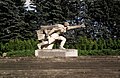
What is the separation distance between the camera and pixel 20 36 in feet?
125

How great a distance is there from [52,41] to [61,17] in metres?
22.0

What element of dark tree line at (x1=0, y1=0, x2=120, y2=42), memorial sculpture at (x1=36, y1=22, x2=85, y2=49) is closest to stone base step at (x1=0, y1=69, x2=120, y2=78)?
memorial sculpture at (x1=36, y1=22, x2=85, y2=49)

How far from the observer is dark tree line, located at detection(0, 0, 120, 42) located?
38.8 m

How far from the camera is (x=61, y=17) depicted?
41062 millimetres

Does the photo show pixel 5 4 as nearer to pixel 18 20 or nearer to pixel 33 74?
pixel 18 20

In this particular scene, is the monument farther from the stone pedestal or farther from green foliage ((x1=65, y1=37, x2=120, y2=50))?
green foliage ((x1=65, y1=37, x2=120, y2=50))

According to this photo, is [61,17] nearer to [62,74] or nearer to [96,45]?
[96,45]

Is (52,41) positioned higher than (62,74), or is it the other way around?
(52,41)

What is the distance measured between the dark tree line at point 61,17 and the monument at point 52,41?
1916 centimetres

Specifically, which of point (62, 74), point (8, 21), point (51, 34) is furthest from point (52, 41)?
point (8, 21)

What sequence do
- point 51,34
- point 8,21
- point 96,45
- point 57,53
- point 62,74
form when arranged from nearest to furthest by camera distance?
1. point 62,74
2. point 57,53
3. point 51,34
4. point 96,45
5. point 8,21

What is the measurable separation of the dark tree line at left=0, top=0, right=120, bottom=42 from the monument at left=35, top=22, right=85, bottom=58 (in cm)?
1916

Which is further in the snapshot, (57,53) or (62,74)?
(57,53)

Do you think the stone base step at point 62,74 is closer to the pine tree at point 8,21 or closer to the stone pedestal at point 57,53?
the stone pedestal at point 57,53
